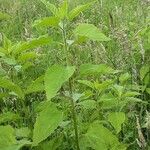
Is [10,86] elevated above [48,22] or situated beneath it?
situated beneath

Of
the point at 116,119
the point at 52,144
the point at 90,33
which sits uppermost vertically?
the point at 90,33

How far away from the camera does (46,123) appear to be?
94.0 inches

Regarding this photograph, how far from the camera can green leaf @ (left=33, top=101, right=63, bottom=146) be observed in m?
2.36

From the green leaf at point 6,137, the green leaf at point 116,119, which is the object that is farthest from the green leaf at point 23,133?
the green leaf at point 116,119

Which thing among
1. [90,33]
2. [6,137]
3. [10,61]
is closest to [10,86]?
[10,61]

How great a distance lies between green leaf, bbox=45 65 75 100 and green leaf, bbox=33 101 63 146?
0.67 feet

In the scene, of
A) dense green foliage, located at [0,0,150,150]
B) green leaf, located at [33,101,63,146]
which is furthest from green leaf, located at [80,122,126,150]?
green leaf, located at [33,101,63,146]

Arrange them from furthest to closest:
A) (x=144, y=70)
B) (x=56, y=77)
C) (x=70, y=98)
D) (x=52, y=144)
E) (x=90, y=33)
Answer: (x=144, y=70) < (x=52, y=144) < (x=70, y=98) < (x=90, y=33) < (x=56, y=77)

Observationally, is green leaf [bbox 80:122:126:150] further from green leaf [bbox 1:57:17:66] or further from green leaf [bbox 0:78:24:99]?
green leaf [bbox 1:57:17:66]

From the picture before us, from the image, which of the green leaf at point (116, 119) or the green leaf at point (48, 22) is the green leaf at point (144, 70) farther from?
the green leaf at point (48, 22)

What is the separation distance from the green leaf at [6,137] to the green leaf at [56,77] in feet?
1.37

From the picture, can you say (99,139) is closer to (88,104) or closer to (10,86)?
(88,104)

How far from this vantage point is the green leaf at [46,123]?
2355 mm

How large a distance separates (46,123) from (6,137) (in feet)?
0.90
